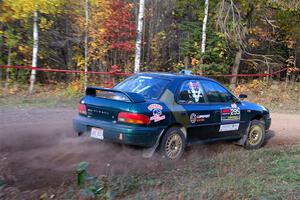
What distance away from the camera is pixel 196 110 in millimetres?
7832

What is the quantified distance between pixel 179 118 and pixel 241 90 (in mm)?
13490

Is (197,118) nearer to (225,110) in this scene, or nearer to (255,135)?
(225,110)

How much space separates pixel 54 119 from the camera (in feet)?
35.8

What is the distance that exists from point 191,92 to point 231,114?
1.20 meters

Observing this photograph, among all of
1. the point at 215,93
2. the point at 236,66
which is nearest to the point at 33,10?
the point at 215,93

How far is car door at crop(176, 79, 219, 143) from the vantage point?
25.4 feet

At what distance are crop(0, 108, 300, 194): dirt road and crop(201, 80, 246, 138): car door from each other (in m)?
0.45

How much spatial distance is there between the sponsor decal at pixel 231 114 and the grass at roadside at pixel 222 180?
3.55 ft

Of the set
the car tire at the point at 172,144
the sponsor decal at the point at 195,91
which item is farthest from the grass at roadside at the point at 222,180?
the sponsor decal at the point at 195,91

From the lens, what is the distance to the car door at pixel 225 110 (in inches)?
327

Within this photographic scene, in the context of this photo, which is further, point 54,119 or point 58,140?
point 54,119

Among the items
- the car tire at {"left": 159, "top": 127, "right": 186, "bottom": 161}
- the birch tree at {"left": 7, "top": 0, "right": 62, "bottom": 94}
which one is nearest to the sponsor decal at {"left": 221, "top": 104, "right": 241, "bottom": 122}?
the car tire at {"left": 159, "top": 127, "right": 186, "bottom": 161}

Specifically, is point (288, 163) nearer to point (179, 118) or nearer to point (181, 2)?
point (179, 118)

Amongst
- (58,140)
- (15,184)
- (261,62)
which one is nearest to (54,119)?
(58,140)
